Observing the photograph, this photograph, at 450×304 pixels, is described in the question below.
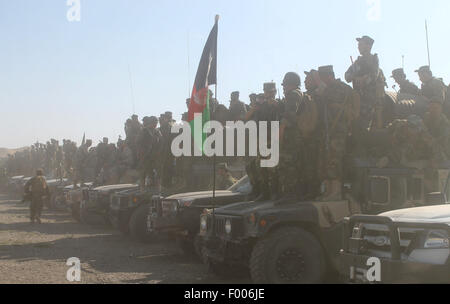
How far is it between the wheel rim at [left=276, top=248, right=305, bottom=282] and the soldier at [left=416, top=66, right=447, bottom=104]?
14.8 ft

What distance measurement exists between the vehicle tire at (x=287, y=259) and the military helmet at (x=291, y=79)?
2.33 metres

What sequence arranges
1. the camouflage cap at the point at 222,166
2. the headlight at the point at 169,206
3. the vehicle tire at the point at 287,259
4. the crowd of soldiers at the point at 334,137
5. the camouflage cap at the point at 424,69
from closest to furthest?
the vehicle tire at the point at 287,259 → the crowd of soldiers at the point at 334,137 → the headlight at the point at 169,206 → the camouflage cap at the point at 424,69 → the camouflage cap at the point at 222,166

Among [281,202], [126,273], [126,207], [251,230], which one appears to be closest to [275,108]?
[281,202]

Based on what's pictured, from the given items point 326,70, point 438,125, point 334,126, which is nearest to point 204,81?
point 326,70

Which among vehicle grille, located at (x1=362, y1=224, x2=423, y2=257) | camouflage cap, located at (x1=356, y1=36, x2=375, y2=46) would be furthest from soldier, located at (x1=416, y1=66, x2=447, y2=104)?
vehicle grille, located at (x1=362, y1=224, x2=423, y2=257)

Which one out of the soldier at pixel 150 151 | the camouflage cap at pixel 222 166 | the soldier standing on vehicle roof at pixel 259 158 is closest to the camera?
the soldier standing on vehicle roof at pixel 259 158

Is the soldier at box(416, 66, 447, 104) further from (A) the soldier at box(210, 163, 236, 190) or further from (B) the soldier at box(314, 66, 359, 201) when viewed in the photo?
(A) the soldier at box(210, 163, 236, 190)

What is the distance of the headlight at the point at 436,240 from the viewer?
446 cm

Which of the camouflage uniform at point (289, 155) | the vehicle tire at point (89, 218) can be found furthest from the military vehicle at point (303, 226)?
the vehicle tire at point (89, 218)

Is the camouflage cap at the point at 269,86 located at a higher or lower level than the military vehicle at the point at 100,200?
higher

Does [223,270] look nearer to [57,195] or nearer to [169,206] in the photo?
[169,206]

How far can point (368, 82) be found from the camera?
321 inches

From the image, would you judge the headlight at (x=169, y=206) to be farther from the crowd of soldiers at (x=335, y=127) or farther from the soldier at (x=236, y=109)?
the soldier at (x=236, y=109)

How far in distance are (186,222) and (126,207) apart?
3453mm
